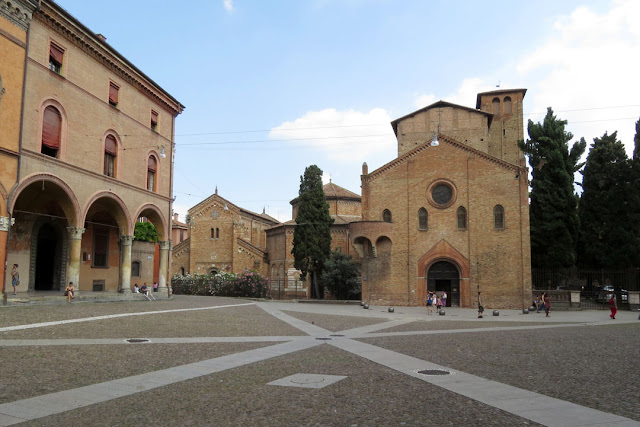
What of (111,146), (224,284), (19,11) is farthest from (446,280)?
(19,11)

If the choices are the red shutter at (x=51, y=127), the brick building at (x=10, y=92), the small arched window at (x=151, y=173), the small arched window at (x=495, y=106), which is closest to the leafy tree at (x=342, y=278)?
the small arched window at (x=151, y=173)

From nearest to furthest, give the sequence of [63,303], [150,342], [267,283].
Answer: [150,342]
[63,303]
[267,283]

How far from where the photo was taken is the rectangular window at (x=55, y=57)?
68.5ft

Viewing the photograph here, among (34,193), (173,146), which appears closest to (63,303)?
(34,193)

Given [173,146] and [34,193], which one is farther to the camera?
[173,146]

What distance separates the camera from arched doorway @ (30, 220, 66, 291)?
25531mm

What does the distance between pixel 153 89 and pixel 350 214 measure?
25.0 meters

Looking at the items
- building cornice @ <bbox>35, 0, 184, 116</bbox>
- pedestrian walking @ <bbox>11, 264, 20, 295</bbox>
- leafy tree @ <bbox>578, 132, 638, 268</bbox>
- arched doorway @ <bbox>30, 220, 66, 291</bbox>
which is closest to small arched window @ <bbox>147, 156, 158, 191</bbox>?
building cornice @ <bbox>35, 0, 184, 116</bbox>

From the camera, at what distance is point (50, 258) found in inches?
1035

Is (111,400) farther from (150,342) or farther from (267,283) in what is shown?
(267,283)

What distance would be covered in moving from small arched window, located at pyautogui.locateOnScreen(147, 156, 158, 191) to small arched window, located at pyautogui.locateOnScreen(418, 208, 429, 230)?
58.2 feet

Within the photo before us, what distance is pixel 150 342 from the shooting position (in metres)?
12.0

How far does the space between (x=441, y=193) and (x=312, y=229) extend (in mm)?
10866

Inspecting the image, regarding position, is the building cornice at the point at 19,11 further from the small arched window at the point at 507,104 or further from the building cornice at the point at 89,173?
the small arched window at the point at 507,104
